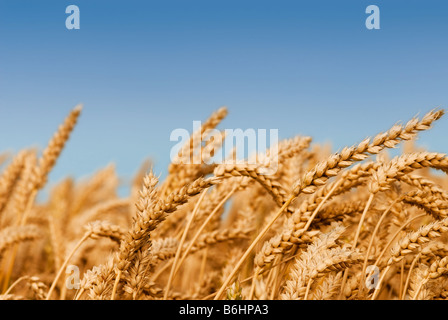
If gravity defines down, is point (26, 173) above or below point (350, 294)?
above

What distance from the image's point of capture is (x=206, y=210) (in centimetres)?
205

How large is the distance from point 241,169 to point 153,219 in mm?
325

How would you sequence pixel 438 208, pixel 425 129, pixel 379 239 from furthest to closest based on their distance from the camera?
pixel 379 239 < pixel 438 208 < pixel 425 129

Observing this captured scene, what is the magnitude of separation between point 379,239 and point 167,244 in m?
0.79

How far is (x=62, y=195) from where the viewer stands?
4441mm

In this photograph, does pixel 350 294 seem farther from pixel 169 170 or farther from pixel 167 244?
pixel 169 170

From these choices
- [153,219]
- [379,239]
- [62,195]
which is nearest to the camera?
[153,219]

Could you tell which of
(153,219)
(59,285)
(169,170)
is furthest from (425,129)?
(59,285)

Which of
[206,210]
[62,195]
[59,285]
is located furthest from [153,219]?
[62,195]

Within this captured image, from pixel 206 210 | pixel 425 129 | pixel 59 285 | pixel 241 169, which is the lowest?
pixel 59 285

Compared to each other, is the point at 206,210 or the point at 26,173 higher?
the point at 26,173

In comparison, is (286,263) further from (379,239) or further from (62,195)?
(62,195)

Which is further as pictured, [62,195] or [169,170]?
[62,195]
